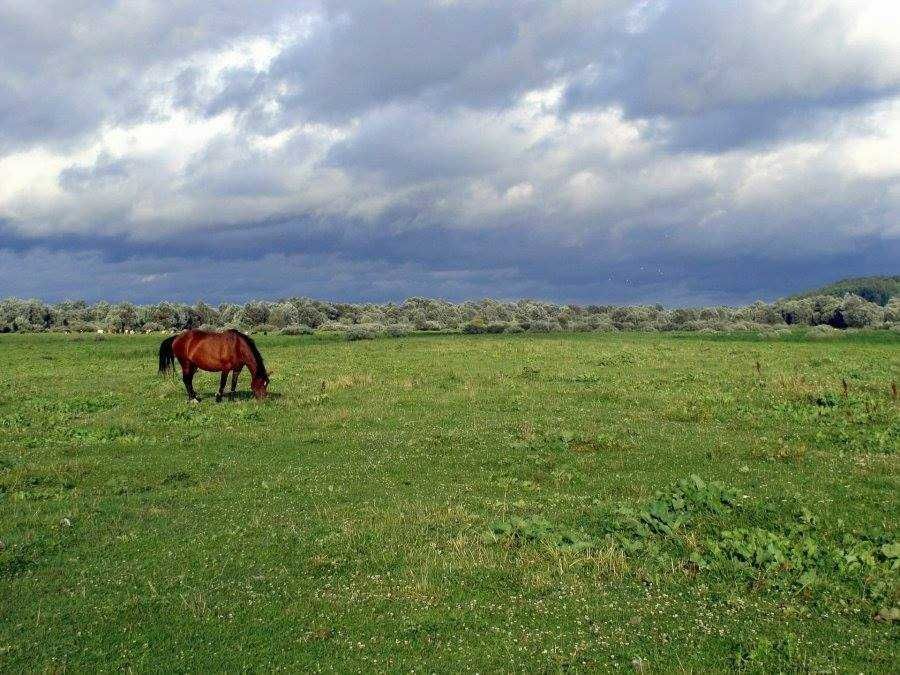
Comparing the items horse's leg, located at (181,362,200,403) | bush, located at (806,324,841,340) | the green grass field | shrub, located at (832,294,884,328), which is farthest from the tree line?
the green grass field

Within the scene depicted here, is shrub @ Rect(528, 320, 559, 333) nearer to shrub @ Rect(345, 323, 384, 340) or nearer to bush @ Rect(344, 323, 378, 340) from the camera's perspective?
shrub @ Rect(345, 323, 384, 340)

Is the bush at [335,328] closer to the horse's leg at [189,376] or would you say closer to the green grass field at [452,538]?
the horse's leg at [189,376]

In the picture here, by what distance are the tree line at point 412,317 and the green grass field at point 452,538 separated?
65.9 meters

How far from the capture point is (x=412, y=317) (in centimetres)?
13462

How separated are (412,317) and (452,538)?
12374 centimetres

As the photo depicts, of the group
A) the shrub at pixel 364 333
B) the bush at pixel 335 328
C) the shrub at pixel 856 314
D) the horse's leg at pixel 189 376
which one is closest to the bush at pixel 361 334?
the shrub at pixel 364 333

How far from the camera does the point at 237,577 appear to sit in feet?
32.7

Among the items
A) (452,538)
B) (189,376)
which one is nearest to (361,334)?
(189,376)

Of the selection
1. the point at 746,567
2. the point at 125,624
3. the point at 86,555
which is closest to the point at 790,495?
the point at 746,567

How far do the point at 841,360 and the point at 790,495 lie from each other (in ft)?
120

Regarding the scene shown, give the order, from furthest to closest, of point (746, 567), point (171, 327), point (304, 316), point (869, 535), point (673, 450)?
point (304, 316) < point (171, 327) < point (673, 450) < point (869, 535) < point (746, 567)

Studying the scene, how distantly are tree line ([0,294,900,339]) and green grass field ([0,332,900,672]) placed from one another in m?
65.9

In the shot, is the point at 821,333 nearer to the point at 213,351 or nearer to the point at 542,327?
the point at 542,327

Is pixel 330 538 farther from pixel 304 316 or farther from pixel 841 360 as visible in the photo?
pixel 304 316
